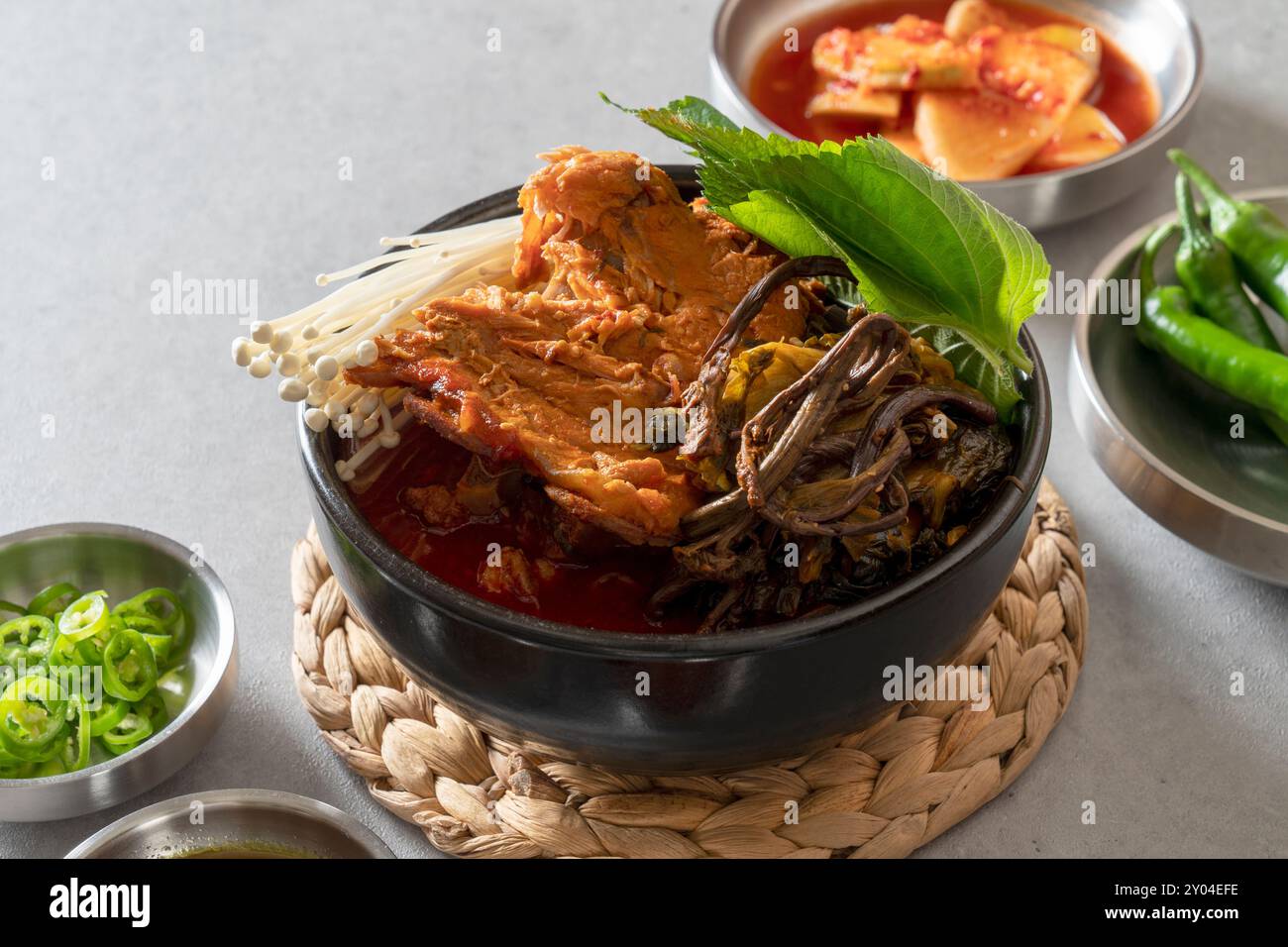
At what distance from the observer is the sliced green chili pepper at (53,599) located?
2695 millimetres

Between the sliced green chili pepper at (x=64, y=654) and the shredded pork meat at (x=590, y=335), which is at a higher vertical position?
the shredded pork meat at (x=590, y=335)

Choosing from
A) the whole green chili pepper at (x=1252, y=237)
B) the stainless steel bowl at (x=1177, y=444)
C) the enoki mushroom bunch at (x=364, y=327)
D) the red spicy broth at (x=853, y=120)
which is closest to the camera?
the enoki mushroom bunch at (x=364, y=327)

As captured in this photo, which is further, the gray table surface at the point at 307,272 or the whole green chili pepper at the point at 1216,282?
the whole green chili pepper at the point at 1216,282

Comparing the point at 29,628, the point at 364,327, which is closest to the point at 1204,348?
the point at 364,327

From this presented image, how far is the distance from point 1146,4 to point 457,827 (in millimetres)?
2888

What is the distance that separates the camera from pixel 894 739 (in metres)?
2.47

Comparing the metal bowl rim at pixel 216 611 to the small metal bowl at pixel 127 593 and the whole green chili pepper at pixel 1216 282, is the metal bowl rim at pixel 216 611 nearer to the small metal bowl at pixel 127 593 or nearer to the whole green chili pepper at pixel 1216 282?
the small metal bowl at pixel 127 593

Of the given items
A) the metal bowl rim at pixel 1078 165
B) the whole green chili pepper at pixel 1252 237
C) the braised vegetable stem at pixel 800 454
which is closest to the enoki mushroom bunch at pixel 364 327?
the braised vegetable stem at pixel 800 454

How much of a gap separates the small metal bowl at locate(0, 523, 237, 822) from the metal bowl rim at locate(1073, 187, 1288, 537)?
1708 mm

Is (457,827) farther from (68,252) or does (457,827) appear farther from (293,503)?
(68,252)

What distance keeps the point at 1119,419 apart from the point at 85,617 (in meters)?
2.00

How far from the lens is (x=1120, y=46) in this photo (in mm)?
3967

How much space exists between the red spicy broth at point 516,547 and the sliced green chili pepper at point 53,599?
2.26 feet

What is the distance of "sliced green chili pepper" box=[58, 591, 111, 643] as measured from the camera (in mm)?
2586
